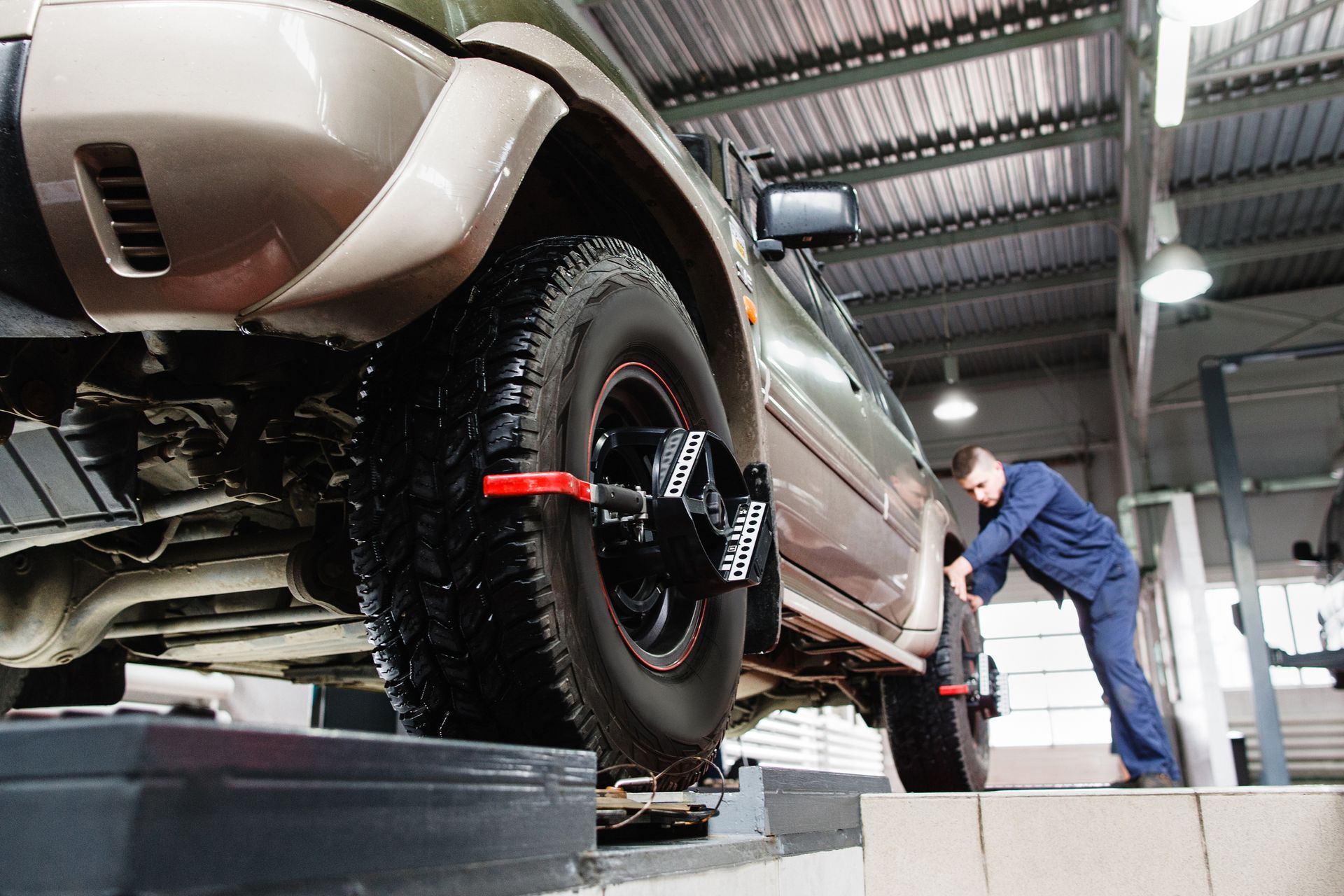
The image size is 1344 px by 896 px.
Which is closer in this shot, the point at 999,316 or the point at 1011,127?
the point at 1011,127

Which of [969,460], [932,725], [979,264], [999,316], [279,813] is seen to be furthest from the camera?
[999,316]

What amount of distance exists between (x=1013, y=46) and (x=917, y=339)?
693cm

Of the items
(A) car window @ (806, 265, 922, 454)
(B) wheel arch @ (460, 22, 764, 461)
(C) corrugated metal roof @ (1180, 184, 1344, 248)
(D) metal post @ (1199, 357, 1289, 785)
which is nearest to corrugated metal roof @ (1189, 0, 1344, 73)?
(D) metal post @ (1199, 357, 1289, 785)

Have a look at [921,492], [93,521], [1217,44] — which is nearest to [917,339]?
[1217,44]

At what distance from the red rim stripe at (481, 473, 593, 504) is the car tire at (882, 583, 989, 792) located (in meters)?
2.88

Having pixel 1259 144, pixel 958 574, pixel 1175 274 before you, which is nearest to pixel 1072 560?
pixel 958 574

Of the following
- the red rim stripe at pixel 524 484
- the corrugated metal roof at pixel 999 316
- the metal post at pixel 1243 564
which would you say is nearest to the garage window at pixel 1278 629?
the corrugated metal roof at pixel 999 316

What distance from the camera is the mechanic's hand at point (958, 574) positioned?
427 centimetres

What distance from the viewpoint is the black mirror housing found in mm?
2469

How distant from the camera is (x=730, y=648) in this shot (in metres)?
1.79

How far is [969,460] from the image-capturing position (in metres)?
4.89

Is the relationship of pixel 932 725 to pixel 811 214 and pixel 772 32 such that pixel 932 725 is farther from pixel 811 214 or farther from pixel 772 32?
pixel 772 32

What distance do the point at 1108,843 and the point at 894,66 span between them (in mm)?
6334

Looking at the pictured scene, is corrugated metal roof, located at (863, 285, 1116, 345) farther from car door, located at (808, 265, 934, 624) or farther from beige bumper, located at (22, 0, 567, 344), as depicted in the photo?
beige bumper, located at (22, 0, 567, 344)
